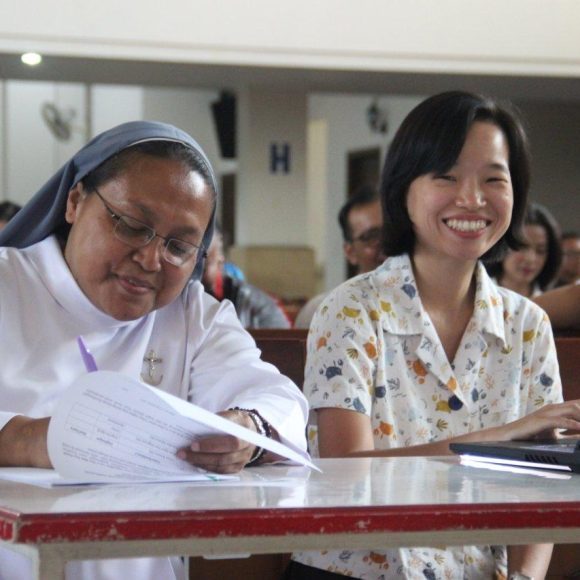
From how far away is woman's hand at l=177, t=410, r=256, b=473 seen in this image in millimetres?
1659

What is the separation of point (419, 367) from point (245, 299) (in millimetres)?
3419

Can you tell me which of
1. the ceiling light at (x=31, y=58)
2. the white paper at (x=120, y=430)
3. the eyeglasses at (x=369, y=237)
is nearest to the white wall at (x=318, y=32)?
the ceiling light at (x=31, y=58)

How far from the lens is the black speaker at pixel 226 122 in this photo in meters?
13.7

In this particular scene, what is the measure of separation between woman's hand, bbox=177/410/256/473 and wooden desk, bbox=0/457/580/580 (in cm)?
10

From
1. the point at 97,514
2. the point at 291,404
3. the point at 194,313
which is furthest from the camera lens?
the point at 194,313

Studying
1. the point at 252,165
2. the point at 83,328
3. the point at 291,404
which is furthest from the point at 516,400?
the point at 252,165

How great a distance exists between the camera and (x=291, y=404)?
79.6 inches

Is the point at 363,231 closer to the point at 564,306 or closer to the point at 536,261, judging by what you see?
the point at 536,261

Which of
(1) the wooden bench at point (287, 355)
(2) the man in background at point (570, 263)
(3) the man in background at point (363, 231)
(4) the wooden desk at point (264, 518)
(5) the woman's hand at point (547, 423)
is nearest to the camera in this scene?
(4) the wooden desk at point (264, 518)

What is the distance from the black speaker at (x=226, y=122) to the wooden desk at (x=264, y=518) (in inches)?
486

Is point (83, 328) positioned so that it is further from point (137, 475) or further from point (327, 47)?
point (327, 47)

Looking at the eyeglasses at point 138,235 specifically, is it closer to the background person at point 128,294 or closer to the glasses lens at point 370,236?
the background person at point 128,294

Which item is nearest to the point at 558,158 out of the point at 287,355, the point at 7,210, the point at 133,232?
the point at 7,210

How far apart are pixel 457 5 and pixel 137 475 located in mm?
8882
